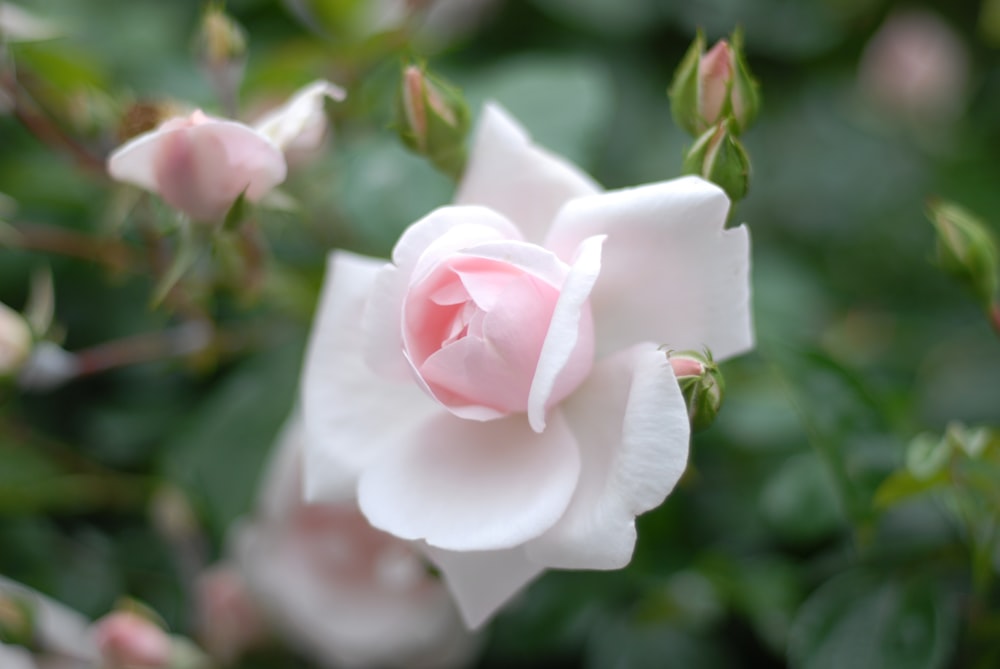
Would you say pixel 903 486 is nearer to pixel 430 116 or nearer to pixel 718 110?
pixel 718 110

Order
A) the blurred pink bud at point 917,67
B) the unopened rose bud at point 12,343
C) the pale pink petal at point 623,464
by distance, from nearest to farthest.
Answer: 1. the pale pink petal at point 623,464
2. the unopened rose bud at point 12,343
3. the blurred pink bud at point 917,67

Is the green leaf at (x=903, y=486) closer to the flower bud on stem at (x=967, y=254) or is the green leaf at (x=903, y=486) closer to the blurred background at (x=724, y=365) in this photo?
the blurred background at (x=724, y=365)

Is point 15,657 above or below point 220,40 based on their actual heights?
below

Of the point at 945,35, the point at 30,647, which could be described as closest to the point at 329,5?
the point at 30,647

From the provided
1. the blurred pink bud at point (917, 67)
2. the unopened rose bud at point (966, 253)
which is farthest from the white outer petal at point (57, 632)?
the blurred pink bud at point (917, 67)

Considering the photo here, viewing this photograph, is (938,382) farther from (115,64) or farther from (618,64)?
(115,64)

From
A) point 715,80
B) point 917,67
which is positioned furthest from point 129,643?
point 917,67

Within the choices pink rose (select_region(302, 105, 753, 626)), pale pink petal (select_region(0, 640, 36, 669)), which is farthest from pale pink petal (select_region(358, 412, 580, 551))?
pale pink petal (select_region(0, 640, 36, 669))
